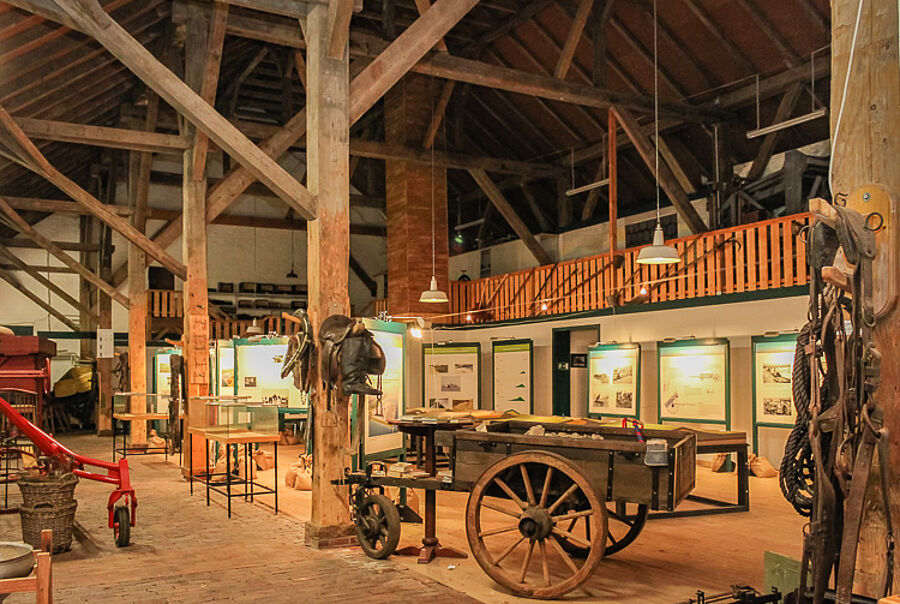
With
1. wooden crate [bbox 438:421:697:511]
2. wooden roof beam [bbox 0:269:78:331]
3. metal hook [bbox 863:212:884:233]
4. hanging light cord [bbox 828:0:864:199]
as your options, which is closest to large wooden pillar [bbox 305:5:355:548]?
wooden crate [bbox 438:421:697:511]

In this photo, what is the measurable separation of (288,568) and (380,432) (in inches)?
87.1

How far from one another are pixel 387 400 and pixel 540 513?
11.6 ft

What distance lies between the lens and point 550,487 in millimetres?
5625

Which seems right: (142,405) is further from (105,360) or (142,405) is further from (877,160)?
(877,160)

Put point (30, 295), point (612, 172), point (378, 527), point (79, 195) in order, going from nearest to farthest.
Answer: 1. point (378, 527)
2. point (79, 195)
3. point (612, 172)
4. point (30, 295)

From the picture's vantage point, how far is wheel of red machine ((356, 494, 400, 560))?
635 centimetres

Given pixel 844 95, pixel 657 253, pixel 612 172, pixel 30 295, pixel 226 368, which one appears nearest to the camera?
pixel 844 95

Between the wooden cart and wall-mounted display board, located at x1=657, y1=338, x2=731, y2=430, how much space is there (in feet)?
19.0

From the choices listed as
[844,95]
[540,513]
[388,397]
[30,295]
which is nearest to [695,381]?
[388,397]

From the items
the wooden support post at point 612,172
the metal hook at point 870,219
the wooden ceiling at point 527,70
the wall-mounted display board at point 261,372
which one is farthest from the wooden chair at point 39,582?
the wooden support post at point 612,172

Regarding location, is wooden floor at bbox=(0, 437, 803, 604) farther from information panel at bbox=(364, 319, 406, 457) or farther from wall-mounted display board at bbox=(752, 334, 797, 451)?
wall-mounted display board at bbox=(752, 334, 797, 451)

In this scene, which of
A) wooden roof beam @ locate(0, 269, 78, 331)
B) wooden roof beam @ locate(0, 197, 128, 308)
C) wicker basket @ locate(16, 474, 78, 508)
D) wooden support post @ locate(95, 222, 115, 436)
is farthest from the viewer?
wooden roof beam @ locate(0, 269, 78, 331)

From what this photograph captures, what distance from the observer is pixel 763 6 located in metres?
13.0

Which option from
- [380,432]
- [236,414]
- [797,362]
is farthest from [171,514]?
[797,362]
